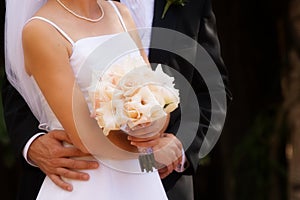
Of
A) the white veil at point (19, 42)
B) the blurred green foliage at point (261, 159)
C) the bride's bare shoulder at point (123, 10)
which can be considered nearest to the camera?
the white veil at point (19, 42)

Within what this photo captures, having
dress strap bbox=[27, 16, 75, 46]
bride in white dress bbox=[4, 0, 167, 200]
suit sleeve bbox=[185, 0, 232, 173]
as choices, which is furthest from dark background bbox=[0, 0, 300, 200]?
dress strap bbox=[27, 16, 75, 46]

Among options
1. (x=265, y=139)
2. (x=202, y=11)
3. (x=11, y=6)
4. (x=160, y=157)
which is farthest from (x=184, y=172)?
(x=265, y=139)

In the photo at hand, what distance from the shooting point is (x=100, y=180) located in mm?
3193

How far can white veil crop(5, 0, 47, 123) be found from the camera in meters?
3.30

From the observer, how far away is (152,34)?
3514 millimetres

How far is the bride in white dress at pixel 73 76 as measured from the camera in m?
3.07

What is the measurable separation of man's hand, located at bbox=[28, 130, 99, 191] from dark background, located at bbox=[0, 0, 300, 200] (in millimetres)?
3296

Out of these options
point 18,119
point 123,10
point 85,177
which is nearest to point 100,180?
point 85,177

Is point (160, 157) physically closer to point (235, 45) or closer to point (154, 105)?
point (154, 105)

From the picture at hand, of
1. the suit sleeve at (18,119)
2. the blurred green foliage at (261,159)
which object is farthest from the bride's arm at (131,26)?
the blurred green foliage at (261,159)

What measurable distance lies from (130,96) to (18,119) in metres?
0.76

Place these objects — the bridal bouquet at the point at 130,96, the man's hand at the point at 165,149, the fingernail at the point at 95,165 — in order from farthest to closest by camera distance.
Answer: the fingernail at the point at 95,165, the man's hand at the point at 165,149, the bridal bouquet at the point at 130,96

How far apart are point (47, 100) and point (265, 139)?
356cm

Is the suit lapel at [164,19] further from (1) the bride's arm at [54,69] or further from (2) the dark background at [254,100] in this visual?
(2) the dark background at [254,100]
